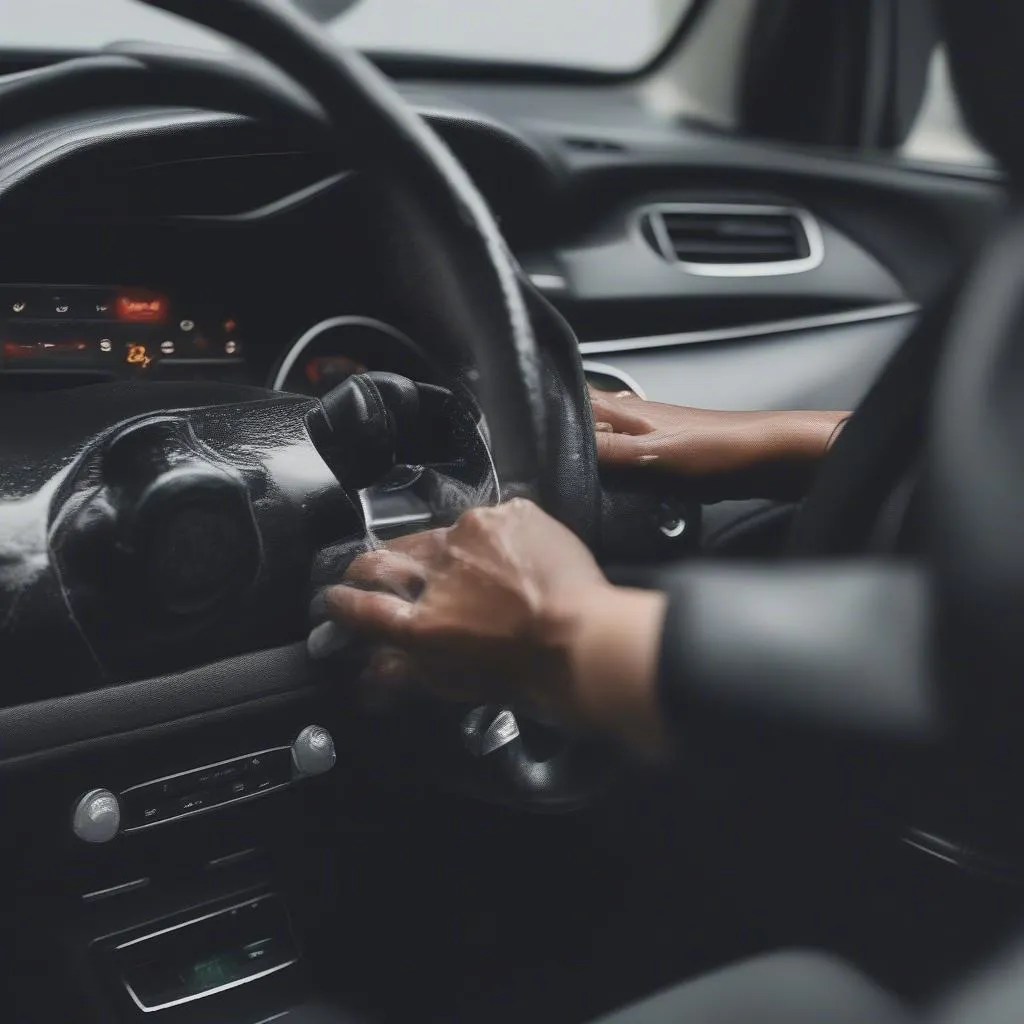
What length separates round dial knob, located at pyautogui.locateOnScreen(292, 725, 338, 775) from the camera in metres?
1.24

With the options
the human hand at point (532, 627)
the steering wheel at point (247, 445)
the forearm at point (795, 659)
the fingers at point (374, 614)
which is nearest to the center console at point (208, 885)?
the steering wheel at point (247, 445)

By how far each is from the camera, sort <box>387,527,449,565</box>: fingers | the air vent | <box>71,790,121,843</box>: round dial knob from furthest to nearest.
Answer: the air vent
<box>71,790,121,843</box>: round dial knob
<box>387,527,449,565</box>: fingers

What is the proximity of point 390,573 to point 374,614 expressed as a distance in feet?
0.15

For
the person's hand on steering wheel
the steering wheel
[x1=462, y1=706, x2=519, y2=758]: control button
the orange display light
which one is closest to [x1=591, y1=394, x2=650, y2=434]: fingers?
the person's hand on steering wheel

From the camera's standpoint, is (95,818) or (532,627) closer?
(532,627)

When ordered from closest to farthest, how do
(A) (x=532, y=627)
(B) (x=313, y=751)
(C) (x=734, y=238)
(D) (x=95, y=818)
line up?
(A) (x=532, y=627)
(D) (x=95, y=818)
(B) (x=313, y=751)
(C) (x=734, y=238)

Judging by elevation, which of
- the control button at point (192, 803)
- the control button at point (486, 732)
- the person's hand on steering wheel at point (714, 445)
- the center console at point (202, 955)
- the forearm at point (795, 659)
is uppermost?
the forearm at point (795, 659)

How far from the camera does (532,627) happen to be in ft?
2.74

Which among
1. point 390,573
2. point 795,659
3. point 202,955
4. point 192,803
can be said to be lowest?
point 202,955

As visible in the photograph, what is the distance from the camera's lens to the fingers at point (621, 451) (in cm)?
137

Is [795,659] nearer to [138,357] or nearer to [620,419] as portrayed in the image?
[620,419]

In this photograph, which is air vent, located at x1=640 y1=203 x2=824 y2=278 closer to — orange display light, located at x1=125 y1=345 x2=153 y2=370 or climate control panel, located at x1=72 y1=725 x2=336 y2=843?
orange display light, located at x1=125 y1=345 x2=153 y2=370

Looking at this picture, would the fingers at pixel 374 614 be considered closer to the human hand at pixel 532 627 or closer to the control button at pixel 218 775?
the human hand at pixel 532 627

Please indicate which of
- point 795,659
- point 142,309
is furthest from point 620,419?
point 795,659
